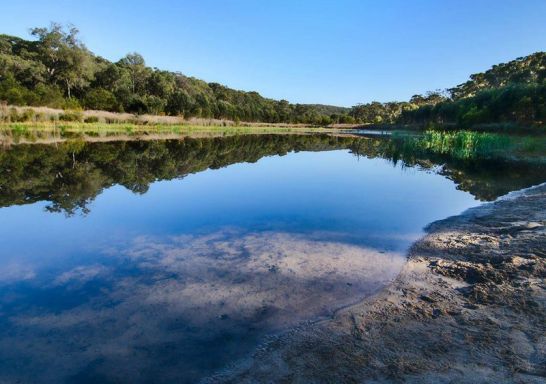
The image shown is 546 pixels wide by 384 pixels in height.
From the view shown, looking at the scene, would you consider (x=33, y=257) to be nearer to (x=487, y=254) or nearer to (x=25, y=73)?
(x=487, y=254)

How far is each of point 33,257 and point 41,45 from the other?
2380 inches

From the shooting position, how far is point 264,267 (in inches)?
205

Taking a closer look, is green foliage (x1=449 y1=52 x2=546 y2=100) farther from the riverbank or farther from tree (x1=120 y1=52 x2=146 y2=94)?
the riverbank

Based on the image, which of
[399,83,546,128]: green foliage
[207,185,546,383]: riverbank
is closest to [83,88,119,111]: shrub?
[399,83,546,128]: green foliage

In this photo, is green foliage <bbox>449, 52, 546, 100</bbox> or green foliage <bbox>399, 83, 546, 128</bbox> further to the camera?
green foliage <bbox>449, 52, 546, 100</bbox>

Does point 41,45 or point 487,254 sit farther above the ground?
point 41,45

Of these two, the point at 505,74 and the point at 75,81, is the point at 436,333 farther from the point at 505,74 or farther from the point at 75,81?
the point at 505,74

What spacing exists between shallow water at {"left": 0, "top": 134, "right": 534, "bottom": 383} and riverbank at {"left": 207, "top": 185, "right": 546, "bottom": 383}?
28cm

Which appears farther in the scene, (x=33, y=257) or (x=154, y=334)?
(x=33, y=257)

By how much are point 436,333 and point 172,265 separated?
11.1 ft

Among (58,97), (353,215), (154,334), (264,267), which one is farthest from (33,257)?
(58,97)

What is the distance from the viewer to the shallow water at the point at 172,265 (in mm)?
3166

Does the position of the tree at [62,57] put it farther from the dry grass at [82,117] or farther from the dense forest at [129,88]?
the dry grass at [82,117]

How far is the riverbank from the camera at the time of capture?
9.30 ft
